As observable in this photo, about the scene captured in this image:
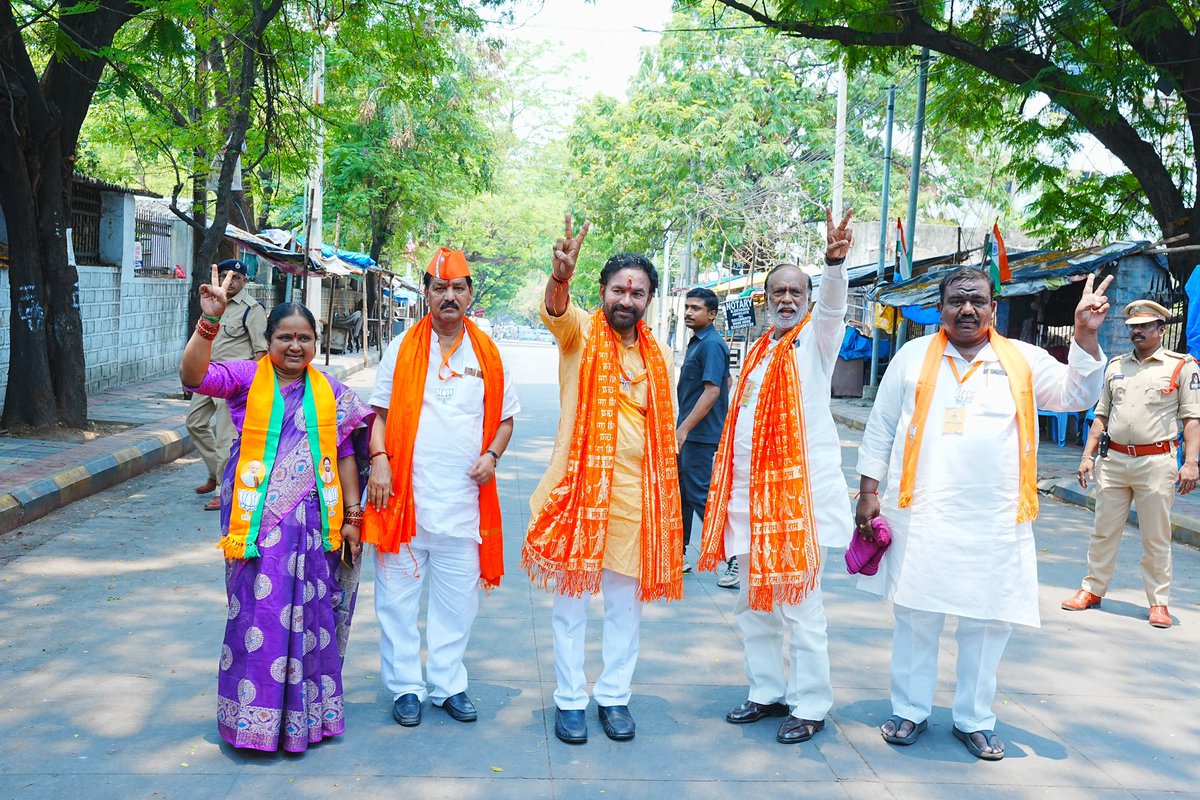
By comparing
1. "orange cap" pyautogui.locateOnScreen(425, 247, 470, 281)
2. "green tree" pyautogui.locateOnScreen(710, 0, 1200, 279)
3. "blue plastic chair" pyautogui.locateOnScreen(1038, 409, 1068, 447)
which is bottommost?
"blue plastic chair" pyautogui.locateOnScreen(1038, 409, 1068, 447)

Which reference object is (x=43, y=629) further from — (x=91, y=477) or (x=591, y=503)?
(x=91, y=477)

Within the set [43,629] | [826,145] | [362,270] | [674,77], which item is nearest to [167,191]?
[362,270]

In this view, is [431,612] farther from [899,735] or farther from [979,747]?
[979,747]

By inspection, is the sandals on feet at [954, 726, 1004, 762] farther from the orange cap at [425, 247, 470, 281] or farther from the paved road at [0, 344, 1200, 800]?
the orange cap at [425, 247, 470, 281]

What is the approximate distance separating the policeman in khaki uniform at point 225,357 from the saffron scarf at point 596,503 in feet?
14.3

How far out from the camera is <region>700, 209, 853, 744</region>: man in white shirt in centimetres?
423

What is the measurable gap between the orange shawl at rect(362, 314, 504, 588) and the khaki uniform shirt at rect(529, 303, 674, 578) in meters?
0.27

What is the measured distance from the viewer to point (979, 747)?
4.16m

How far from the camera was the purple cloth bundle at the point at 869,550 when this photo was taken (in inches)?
169

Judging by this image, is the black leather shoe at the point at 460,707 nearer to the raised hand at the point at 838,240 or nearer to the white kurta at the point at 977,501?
the white kurta at the point at 977,501

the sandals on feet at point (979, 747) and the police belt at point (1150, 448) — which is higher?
the police belt at point (1150, 448)

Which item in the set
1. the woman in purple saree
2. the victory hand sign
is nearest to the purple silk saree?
the woman in purple saree

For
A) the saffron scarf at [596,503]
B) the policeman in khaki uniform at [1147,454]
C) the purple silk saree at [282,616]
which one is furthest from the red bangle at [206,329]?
the policeman in khaki uniform at [1147,454]

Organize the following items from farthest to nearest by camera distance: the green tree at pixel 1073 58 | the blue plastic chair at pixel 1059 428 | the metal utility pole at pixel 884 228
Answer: the metal utility pole at pixel 884 228 → the blue plastic chair at pixel 1059 428 → the green tree at pixel 1073 58
